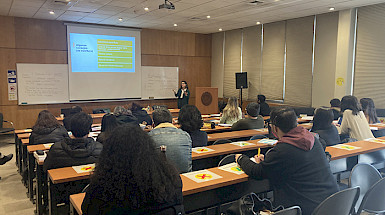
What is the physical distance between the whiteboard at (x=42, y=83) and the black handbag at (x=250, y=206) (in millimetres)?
7985

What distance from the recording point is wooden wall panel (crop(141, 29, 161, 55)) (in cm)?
1028

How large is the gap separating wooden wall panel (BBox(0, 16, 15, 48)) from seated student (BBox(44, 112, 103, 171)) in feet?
22.2

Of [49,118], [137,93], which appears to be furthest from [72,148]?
[137,93]

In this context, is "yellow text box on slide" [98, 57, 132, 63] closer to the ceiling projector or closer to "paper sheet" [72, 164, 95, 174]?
the ceiling projector

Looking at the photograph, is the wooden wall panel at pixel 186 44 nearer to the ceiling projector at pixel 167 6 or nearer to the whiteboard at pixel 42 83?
the whiteboard at pixel 42 83

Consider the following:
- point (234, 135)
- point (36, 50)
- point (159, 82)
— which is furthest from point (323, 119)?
point (36, 50)

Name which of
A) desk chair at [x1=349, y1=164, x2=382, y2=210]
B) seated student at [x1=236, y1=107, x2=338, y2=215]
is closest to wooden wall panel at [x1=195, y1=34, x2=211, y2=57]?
desk chair at [x1=349, y1=164, x2=382, y2=210]

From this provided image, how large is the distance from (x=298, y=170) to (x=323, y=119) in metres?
1.93

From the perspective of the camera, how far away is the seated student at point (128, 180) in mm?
1486

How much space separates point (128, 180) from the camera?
1.49m

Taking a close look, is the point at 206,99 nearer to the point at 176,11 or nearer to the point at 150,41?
the point at 150,41

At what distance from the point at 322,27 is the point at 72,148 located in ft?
23.8

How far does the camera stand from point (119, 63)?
9.85 m

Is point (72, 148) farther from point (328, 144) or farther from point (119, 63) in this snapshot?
point (119, 63)
